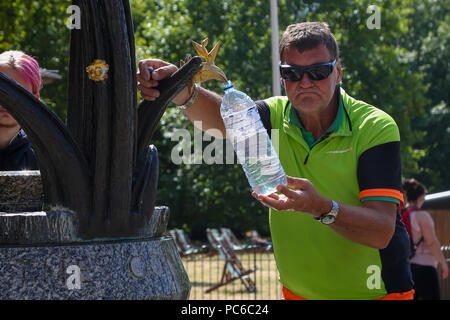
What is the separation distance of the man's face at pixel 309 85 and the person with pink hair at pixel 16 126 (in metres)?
1.19

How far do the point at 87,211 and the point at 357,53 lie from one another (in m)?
24.1

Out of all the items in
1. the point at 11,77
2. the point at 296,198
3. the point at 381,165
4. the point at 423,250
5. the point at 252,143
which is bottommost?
the point at 423,250

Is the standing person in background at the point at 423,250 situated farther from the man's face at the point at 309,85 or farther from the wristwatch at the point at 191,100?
the wristwatch at the point at 191,100

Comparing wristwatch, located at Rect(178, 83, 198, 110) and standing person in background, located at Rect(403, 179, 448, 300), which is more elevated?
wristwatch, located at Rect(178, 83, 198, 110)

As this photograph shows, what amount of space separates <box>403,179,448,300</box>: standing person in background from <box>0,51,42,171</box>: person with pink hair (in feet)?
20.4

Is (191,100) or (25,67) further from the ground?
(25,67)

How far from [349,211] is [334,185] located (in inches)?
10.6

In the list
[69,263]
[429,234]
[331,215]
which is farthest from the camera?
[429,234]

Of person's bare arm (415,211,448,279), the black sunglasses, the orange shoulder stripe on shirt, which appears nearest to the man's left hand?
the orange shoulder stripe on shirt

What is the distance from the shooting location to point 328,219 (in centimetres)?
302

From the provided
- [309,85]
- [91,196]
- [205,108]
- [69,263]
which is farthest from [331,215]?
[69,263]

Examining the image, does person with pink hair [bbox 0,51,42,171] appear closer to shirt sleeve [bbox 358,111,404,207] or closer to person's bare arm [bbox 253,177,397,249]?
person's bare arm [bbox 253,177,397,249]

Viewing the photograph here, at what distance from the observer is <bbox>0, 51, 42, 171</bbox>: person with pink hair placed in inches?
127

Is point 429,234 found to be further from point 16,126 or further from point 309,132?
point 16,126
